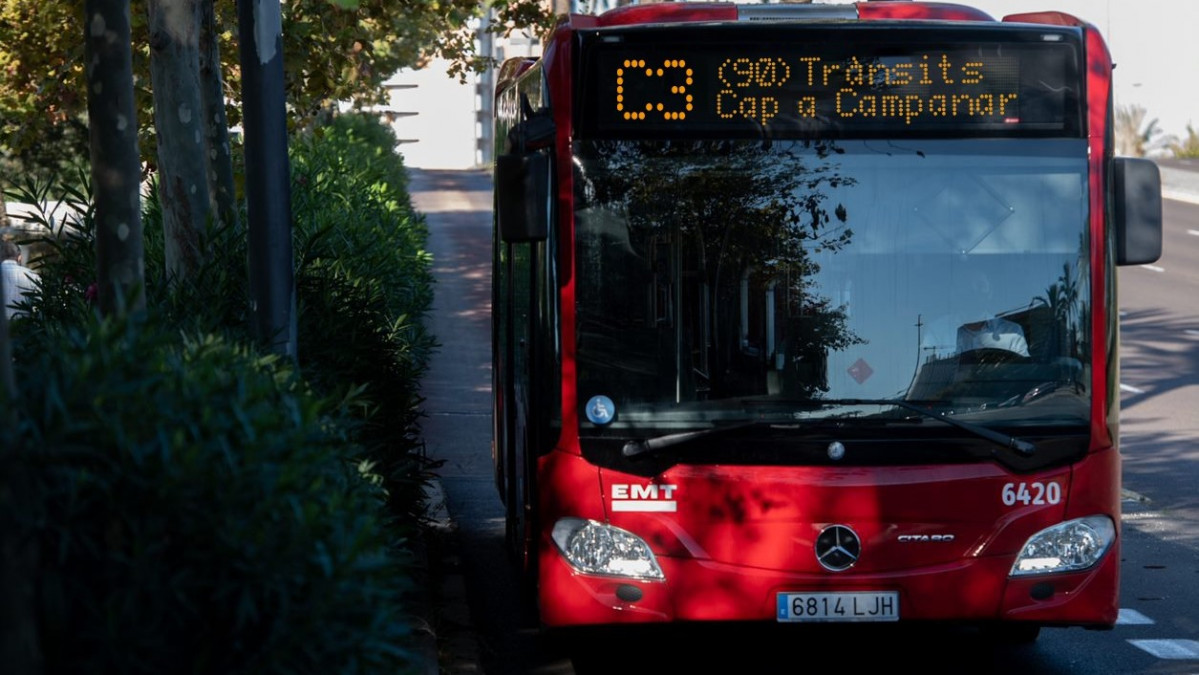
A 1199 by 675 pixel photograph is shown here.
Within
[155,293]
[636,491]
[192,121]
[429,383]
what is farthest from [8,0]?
[636,491]

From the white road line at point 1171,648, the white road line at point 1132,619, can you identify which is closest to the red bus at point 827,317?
the white road line at point 1171,648

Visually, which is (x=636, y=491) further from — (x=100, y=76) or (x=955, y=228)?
(x=100, y=76)

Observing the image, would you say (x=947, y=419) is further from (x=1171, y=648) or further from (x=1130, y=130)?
(x=1130, y=130)

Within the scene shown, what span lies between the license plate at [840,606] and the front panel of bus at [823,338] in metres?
0.01

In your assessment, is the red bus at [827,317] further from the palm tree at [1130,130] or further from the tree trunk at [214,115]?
the palm tree at [1130,130]

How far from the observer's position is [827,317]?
6730mm

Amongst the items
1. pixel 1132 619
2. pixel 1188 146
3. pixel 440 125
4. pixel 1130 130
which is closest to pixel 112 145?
pixel 1132 619

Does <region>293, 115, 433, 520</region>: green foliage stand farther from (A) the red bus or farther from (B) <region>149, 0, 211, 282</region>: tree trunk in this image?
(A) the red bus

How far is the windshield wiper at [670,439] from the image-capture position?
6.69m

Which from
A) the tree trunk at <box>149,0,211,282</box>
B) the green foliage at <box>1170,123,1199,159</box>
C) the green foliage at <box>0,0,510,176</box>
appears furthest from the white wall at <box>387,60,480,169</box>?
the tree trunk at <box>149,0,211,282</box>

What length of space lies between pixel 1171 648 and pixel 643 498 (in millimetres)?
2827

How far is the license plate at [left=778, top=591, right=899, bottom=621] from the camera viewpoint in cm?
675

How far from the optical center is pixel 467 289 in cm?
2900

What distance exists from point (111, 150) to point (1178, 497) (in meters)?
8.69
